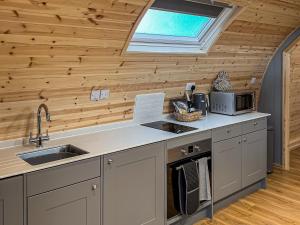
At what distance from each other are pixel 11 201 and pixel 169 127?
1.67 m

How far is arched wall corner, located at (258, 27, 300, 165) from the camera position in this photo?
15.0 ft

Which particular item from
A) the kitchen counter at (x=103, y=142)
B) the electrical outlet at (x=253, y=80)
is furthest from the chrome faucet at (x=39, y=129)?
the electrical outlet at (x=253, y=80)

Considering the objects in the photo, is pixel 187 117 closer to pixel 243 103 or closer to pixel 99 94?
pixel 243 103

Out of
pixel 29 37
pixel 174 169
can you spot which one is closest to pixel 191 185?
pixel 174 169

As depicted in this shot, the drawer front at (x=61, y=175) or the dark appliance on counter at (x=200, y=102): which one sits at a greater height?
the dark appliance on counter at (x=200, y=102)

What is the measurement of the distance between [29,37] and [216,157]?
2059 millimetres

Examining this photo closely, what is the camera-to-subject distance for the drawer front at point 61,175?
6.80ft

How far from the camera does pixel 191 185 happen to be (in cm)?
299

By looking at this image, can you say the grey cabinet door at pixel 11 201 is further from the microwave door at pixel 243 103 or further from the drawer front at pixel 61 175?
the microwave door at pixel 243 103

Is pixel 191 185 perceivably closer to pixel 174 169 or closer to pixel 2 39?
pixel 174 169

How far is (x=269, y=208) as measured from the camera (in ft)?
11.7

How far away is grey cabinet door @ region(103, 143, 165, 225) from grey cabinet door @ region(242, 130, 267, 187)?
1.30m

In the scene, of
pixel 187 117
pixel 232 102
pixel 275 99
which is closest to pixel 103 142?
pixel 187 117

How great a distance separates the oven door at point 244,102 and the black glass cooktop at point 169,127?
91 cm
